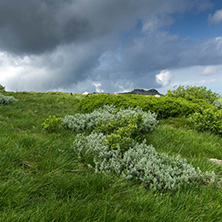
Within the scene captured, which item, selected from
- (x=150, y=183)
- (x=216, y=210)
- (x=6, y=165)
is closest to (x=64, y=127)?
(x=6, y=165)

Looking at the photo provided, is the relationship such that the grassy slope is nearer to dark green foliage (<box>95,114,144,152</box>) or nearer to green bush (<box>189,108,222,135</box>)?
dark green foliage (<box>95,114,144,152</box>)

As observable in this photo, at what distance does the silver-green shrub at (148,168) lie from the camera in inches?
140

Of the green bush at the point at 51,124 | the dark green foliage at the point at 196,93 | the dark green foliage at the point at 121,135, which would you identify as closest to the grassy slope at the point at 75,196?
the dark green foliage at the point at 121,135

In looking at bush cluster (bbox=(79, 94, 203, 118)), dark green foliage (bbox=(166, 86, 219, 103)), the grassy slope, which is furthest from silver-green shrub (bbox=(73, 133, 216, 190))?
dark green foliage (bbox=(166, 86, 219, 103))

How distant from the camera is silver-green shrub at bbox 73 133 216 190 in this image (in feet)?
11.7

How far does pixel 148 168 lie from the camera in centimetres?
382

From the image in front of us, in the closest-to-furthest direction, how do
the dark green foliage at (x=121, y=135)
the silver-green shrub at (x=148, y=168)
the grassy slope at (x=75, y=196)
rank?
the grassy slope at (x=75, y=196)
the silver-green shrub at (x=148, y=168)
the dark green foliage at (x=121, y=135)

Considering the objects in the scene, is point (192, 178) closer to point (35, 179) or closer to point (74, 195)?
point (74, 195)

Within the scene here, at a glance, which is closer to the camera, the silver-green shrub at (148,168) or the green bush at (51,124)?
the silver-green shrub at (148,168)

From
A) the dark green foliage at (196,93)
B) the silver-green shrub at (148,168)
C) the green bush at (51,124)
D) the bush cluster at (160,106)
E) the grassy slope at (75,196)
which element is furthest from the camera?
the dark green foliage at (196,93)

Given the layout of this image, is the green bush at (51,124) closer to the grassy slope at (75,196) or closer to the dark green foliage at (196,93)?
the grassy slope at (75,196)

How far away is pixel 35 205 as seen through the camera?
104 inches

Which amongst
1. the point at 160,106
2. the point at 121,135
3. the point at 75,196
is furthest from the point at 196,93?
the point at 75,196

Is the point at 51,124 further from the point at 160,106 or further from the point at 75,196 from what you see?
the point at 160,106
